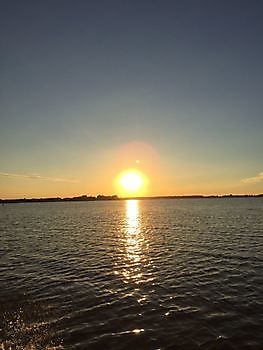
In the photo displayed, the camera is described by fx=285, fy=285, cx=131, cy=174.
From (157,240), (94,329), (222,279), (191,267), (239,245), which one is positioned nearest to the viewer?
(94,329)

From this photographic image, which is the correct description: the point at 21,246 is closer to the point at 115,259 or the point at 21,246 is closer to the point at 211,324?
the point at 115,259

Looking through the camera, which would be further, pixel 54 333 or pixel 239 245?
pixel 239 245

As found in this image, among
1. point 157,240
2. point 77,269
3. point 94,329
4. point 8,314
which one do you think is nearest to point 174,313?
point 94,329

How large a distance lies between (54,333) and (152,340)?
5.26 m

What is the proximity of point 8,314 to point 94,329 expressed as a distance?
19.1ft

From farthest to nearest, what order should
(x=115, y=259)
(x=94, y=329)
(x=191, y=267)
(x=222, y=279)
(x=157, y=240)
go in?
(x=157, y=240) < (x=115, y=259) < (x=191, y=267) < (x=222, y=279) < (x=94, y=329)

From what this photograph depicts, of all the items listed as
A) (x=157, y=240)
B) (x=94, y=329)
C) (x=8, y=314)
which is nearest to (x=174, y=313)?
(x=94, y=329)

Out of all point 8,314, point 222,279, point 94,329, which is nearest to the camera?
point 94,329

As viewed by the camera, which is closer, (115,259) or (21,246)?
(115,259)

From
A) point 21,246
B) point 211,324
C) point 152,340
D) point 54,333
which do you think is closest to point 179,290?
point 211,324

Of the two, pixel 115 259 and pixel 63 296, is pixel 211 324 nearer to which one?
pixel 63 296

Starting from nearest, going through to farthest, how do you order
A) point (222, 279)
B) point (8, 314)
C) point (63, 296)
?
1. point (8, 314)
2. point (63, 296)
3. point (222, 279)

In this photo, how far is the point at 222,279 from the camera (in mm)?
24984

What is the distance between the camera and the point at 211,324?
650 inches
